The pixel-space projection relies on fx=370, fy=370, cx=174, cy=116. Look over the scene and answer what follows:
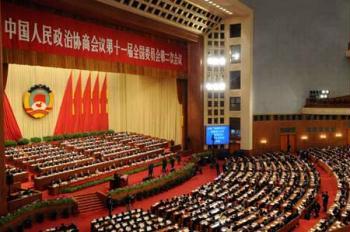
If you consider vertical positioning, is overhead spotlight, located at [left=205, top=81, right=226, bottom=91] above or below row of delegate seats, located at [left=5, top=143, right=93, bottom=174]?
above

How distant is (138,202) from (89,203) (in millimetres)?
1829

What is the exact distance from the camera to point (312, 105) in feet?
79.4

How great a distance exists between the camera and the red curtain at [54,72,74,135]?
21.7 metres

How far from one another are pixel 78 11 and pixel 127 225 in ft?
29.1

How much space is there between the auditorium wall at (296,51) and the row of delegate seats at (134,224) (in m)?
14.4

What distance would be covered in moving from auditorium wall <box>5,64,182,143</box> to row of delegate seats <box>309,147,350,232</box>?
29.4ft

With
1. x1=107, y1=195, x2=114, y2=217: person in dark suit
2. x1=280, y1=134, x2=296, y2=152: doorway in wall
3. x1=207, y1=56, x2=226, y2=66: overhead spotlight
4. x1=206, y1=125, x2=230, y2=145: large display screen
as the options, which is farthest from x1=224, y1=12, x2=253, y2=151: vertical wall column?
x1=107, y1=195, x2=114, y2=217: person in dark suit

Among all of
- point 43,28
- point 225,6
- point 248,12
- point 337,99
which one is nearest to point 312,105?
point 337,99

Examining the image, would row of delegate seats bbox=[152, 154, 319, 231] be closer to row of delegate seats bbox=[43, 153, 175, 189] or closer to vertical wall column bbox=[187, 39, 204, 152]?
row of delegate seats bbox=[43, 153, 175, 189]

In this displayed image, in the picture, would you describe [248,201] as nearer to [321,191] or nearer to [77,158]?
[321,191]

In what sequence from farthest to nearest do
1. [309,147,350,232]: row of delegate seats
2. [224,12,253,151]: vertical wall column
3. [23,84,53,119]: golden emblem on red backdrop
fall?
[224,12,253,151]: vertical wall column → [23,84,53,119]: golden emblem on red backdrop → [309,147,350,232]: row of delegate seats

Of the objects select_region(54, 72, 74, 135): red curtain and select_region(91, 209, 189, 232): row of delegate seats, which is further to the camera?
select_region(54, 72, 74, 135): red curtain

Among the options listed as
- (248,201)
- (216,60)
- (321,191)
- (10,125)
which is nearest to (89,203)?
(248,201)

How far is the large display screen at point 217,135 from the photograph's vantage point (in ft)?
71.6
